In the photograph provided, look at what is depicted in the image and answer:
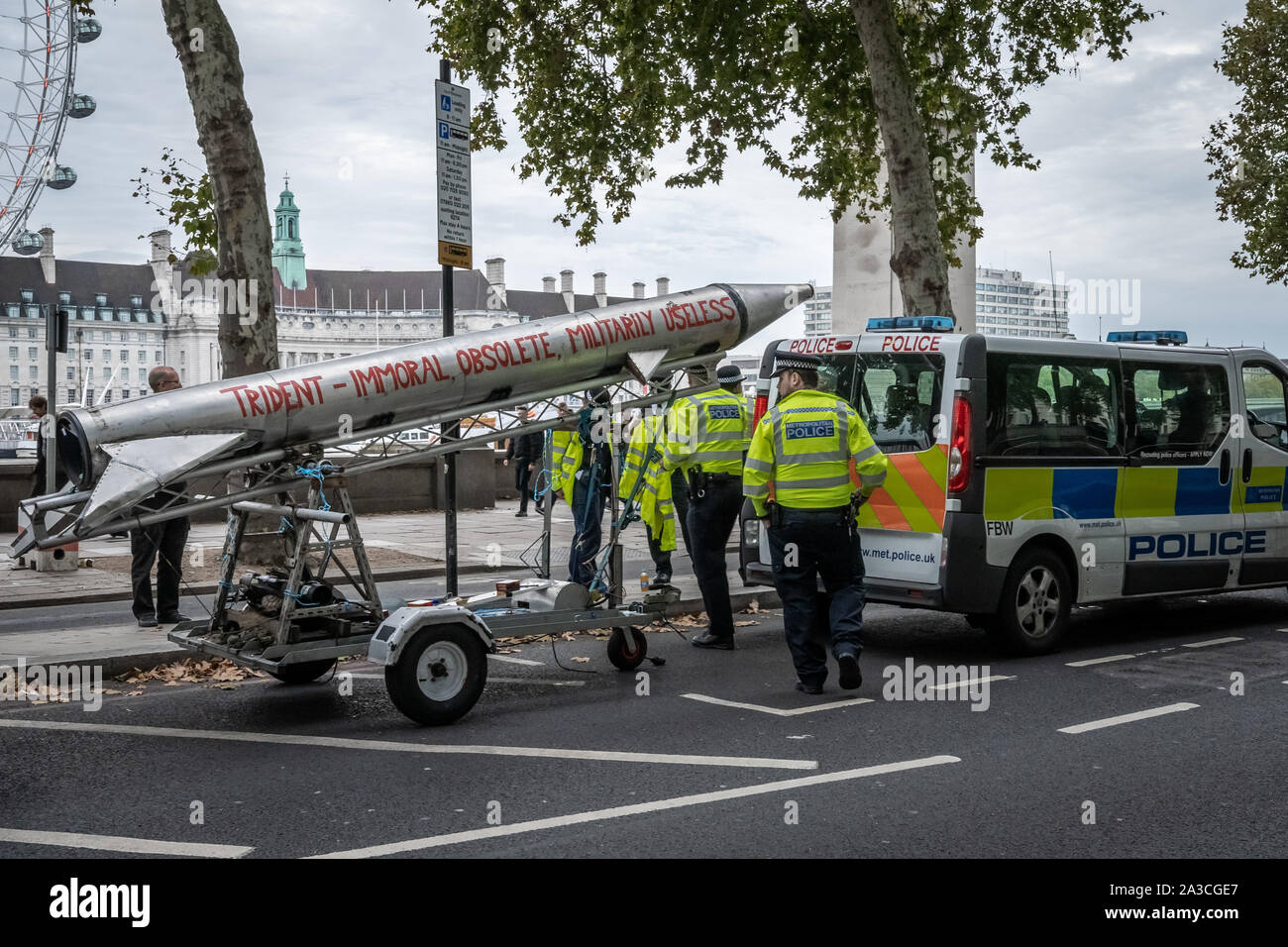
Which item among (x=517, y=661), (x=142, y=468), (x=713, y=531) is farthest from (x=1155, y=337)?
(x=142, y=468)

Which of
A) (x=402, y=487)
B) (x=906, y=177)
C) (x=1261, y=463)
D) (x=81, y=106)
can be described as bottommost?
(x=402, y=487)

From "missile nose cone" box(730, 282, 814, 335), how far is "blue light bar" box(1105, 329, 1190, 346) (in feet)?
7.80

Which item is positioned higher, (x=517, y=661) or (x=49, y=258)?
(x=49, y=258)

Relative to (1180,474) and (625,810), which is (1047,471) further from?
(625,810)

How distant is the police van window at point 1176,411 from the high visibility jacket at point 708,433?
2.72 m

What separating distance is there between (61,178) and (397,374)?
150ft

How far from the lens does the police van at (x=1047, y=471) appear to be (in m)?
8.34

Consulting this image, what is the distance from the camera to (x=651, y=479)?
9930mm

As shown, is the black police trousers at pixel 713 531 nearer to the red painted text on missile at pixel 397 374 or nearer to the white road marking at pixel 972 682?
the white road marking at pixel 972 682

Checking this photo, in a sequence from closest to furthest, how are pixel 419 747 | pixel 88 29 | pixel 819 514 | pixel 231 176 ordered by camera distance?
pixel 419 747
pixel 819 514
pixel 231 176
pixel 88 29

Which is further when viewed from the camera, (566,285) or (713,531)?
(566,285)

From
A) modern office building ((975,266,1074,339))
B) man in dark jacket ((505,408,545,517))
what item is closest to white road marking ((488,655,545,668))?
man in dark jacket ((505,408,545,517))

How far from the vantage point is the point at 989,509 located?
8352 mm

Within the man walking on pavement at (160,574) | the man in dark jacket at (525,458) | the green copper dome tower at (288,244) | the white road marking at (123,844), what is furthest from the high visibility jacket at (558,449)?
the green copper dome tower at (288,244)
